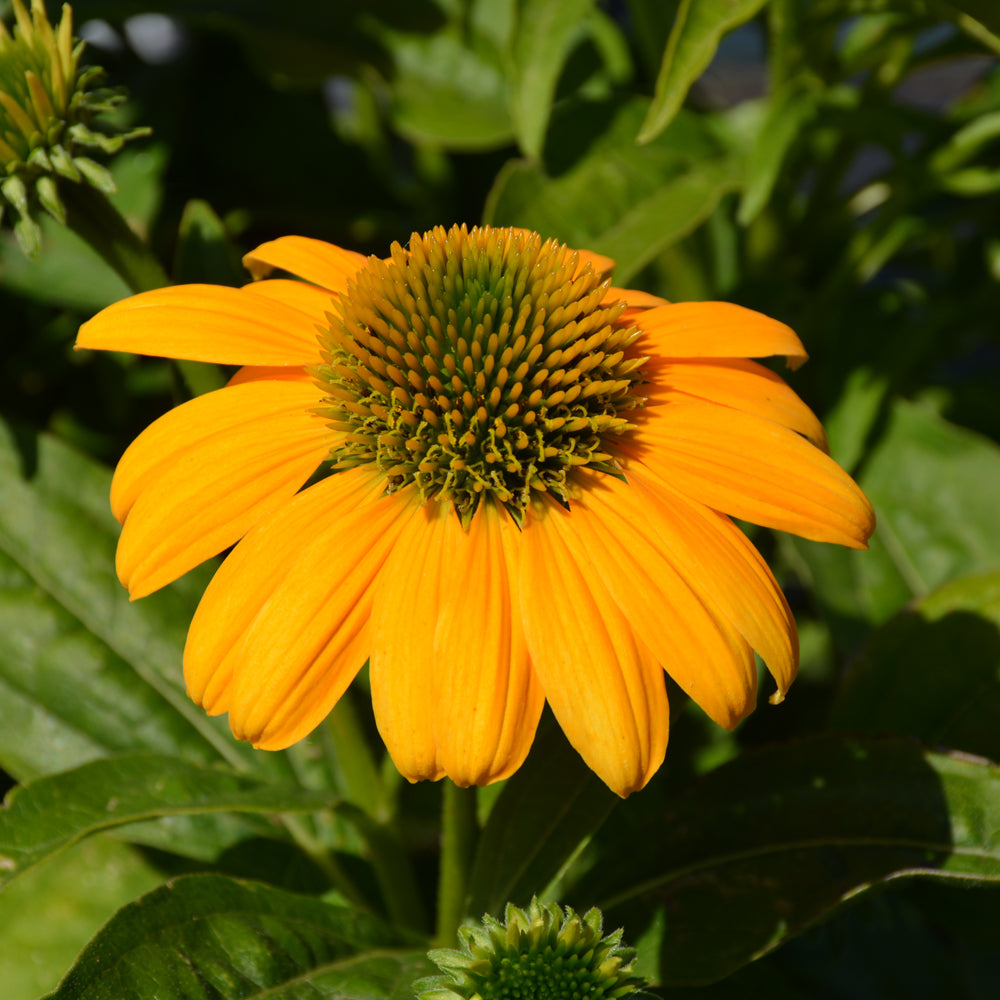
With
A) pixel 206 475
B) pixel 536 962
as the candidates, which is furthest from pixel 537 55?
pixel 536 962

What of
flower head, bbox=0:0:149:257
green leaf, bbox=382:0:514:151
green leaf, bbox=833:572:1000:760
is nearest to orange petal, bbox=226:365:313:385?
flower head, bbox=0:0:149:257

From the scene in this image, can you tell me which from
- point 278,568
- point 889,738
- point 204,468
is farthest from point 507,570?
point 889,738

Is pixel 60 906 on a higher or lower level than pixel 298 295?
lower

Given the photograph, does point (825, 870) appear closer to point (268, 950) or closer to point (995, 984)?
point (268, 950)

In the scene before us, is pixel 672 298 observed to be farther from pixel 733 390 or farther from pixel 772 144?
pixel 733 390

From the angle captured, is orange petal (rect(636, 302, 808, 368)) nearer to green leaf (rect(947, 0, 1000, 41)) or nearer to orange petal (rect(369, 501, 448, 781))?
orange petal (rect(369, 501, 448, 781))

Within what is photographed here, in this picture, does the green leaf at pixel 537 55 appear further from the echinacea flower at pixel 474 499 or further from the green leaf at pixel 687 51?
the echinacea flower at pixel 474 499
